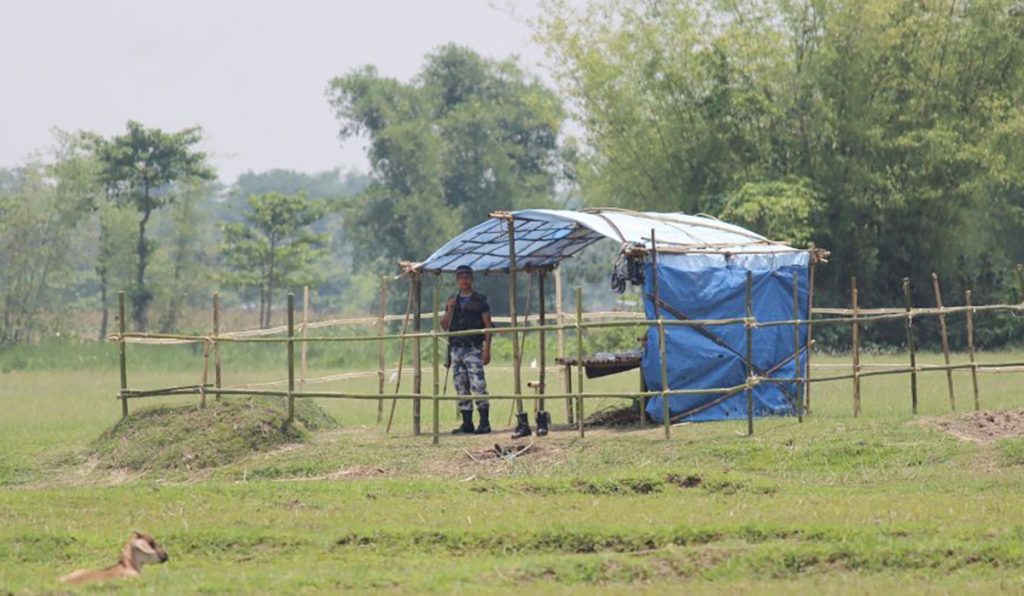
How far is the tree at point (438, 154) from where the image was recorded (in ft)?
168

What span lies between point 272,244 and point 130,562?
3978 centimetres

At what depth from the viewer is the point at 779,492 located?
12.1 meters

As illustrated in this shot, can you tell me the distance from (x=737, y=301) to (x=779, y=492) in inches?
221

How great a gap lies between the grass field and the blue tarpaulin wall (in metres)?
0.81

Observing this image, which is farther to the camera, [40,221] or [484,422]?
[40,221]

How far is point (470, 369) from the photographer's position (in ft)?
53.8

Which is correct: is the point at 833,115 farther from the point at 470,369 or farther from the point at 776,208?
the point at 470,369

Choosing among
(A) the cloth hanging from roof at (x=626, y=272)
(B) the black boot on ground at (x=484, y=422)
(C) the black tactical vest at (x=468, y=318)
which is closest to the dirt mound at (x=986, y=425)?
(A) the cloth hanging from roof at (x=626, y=272)

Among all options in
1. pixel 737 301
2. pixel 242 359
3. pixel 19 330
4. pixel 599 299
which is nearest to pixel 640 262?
pixel 737 301

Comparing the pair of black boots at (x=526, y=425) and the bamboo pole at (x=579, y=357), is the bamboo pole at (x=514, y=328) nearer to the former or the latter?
the pair of black boots at (x=526, y=425)

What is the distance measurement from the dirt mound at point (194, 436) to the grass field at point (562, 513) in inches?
9.1

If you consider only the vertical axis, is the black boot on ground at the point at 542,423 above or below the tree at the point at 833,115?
below

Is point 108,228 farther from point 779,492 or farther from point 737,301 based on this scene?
point 779,492

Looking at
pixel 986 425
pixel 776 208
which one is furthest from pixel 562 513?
pixel 776 208
